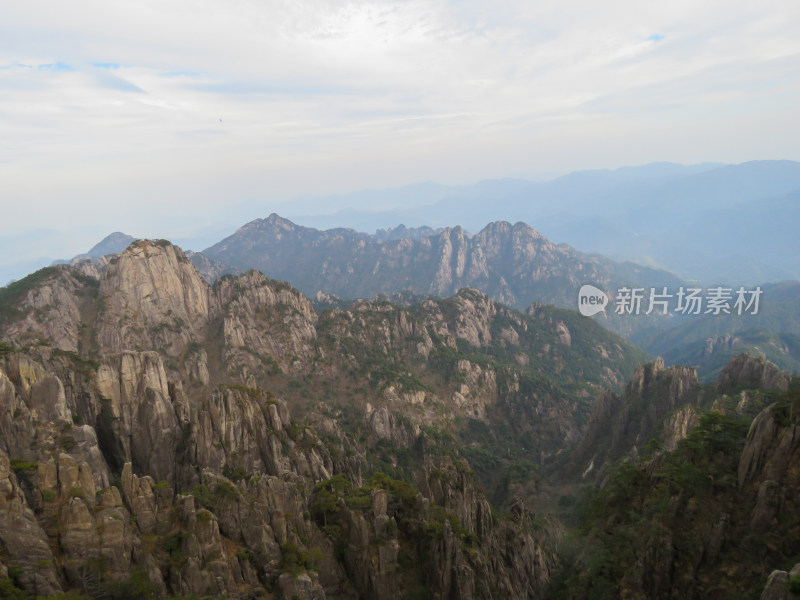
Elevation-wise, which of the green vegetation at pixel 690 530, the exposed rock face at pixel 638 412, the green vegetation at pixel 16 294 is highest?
the green vegetation at pixel 16 294

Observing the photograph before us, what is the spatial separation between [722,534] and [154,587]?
108ft

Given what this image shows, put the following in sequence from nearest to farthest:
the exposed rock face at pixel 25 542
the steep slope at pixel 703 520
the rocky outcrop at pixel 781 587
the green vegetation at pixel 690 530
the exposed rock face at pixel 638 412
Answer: the rocky outcrop at pixel 781 587, the exposed rock face at pixel 25 542, the green vegetation at pixel 690 530, the steep slope at pixel 703 520, the exposed rock face at pixel 638 412

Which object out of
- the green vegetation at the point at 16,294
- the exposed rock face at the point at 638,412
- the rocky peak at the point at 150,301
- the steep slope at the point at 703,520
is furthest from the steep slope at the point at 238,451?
the exposed rock face at the point at 638,412

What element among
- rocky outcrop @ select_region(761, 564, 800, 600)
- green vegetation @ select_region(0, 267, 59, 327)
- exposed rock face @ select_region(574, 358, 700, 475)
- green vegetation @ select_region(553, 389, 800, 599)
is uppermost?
green vegetation @ select_region(0, 267, 59, 327)

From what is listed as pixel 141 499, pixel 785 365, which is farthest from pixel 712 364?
pixel 141 499

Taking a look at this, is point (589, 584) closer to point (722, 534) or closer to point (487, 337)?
point (722, 534)

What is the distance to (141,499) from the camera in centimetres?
3053

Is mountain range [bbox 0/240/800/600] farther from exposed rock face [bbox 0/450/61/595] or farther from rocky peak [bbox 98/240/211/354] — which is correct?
rocky peak [bbox 98/240/211/354]

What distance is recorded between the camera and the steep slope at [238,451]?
90.7 feet

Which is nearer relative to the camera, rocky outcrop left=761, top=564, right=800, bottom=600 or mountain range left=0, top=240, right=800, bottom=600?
rocky outcrop left=761, top=564, right=800, bottom=600

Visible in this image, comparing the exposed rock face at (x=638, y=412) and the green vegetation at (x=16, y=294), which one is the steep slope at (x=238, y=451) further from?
the exposed rock face at (x=638, y=412)

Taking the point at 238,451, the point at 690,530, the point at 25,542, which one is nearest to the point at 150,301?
the point at 238,451

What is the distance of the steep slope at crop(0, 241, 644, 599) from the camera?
27.7 meters

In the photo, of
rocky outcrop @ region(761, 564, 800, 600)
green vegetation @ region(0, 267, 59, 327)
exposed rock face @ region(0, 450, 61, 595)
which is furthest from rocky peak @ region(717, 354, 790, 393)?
green vegetation @ region(0, 267, 59, 327)
